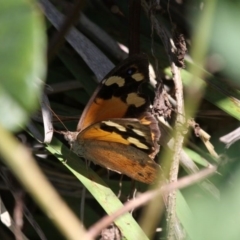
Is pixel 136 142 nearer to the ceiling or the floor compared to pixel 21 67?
nearer to the floor

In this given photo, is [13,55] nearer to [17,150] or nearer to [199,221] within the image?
[17,150]

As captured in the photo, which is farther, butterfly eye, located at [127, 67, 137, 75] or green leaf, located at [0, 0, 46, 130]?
butterfly eye, located at [127, 67, 137, 75]

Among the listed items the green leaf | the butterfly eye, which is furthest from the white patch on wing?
the green leaf

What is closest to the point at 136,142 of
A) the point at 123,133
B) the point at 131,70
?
the point at 123,133

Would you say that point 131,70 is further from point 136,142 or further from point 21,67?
point 21,67

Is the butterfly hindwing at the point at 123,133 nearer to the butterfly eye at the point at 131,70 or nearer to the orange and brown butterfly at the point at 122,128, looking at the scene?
the orange and brown butterfly at the point at 122,128

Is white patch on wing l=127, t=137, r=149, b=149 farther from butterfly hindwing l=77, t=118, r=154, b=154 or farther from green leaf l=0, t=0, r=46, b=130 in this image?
green leaf l=0, t=0, r=46, b=130

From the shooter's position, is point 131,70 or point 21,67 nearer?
point 21,67

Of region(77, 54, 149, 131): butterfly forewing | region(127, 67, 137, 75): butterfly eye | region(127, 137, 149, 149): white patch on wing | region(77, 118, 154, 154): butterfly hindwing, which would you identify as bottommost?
region(127, 137, 149, 149): white patch on wing

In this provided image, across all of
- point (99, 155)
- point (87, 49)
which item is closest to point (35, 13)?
point (99, 155)
